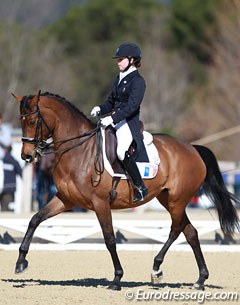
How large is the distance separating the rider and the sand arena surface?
1103mm

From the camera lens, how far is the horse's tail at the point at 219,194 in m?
10.5

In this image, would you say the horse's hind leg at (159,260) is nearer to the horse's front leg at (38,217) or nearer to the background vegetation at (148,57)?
the horse's front leg at (38,217)

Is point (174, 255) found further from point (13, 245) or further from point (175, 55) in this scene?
point (175, 55)

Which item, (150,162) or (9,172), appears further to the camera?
(9,172)

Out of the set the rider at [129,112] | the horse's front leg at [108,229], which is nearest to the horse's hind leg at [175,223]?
the rider at [129,112]

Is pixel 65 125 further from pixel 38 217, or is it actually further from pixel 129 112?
pixel 38 217

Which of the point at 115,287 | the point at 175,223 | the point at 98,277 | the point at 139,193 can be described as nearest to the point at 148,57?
the point at 98,277

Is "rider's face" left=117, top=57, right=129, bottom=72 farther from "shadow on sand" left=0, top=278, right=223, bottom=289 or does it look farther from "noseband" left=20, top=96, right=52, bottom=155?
"shadow on sand" left=0, top=278, right=223, bottom=289

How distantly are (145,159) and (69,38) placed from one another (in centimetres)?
4640

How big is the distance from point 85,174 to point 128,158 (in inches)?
19.8

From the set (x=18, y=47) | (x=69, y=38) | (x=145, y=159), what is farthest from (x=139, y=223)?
(x=69, y=38)

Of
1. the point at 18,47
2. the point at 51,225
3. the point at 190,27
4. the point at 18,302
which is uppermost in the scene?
the point at 190,27

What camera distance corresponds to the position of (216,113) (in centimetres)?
A: 3675

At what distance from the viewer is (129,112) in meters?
9.41
